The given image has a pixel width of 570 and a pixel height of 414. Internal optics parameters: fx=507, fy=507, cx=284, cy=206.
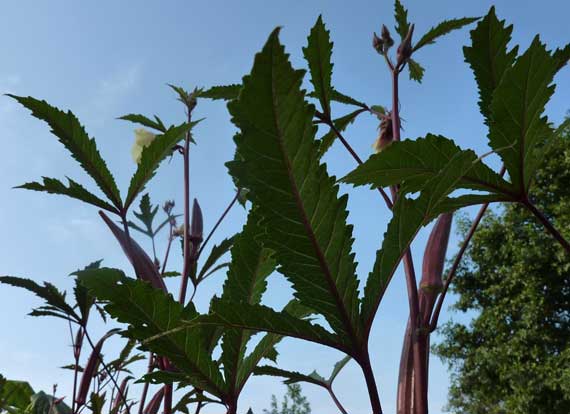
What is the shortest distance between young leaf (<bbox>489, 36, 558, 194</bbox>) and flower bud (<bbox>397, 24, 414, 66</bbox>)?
0.27 meters

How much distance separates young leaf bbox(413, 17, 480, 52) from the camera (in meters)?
0.71

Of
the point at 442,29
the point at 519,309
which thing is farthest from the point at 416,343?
the point at 519,309

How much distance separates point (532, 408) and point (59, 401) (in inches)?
387

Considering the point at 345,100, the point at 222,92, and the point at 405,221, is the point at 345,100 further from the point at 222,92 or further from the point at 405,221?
the point at 405,221

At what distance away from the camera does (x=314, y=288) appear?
0.35 meters

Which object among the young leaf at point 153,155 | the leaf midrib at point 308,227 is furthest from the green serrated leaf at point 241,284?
the young leaf at point 153,155

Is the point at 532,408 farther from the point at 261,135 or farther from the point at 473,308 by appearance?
the point at 261,135

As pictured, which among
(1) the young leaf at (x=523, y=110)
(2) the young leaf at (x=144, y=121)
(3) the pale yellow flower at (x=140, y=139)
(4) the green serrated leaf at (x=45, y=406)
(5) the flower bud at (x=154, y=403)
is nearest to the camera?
(1) the young leaf at (x=523, y=110)

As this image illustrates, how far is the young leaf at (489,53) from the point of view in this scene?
45 cm

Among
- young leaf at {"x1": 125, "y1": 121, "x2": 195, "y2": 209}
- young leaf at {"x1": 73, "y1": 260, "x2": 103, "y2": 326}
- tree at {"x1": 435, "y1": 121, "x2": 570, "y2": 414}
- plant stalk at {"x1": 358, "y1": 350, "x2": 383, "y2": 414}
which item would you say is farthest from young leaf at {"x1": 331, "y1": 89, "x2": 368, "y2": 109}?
tree at {"x1": 435, "y1": 121, "x2": 570, "y2": 414}

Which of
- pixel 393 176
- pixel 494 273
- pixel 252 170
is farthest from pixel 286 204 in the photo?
pixel 494 273

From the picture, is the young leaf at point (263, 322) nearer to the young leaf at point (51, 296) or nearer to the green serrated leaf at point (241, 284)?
the green serrated leaf at point (241, 284)

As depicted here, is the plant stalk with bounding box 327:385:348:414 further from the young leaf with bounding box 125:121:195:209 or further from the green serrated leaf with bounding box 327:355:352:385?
the young leaf with bounding box 125:121:195:209

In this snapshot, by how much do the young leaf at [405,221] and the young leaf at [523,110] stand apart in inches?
2.6
